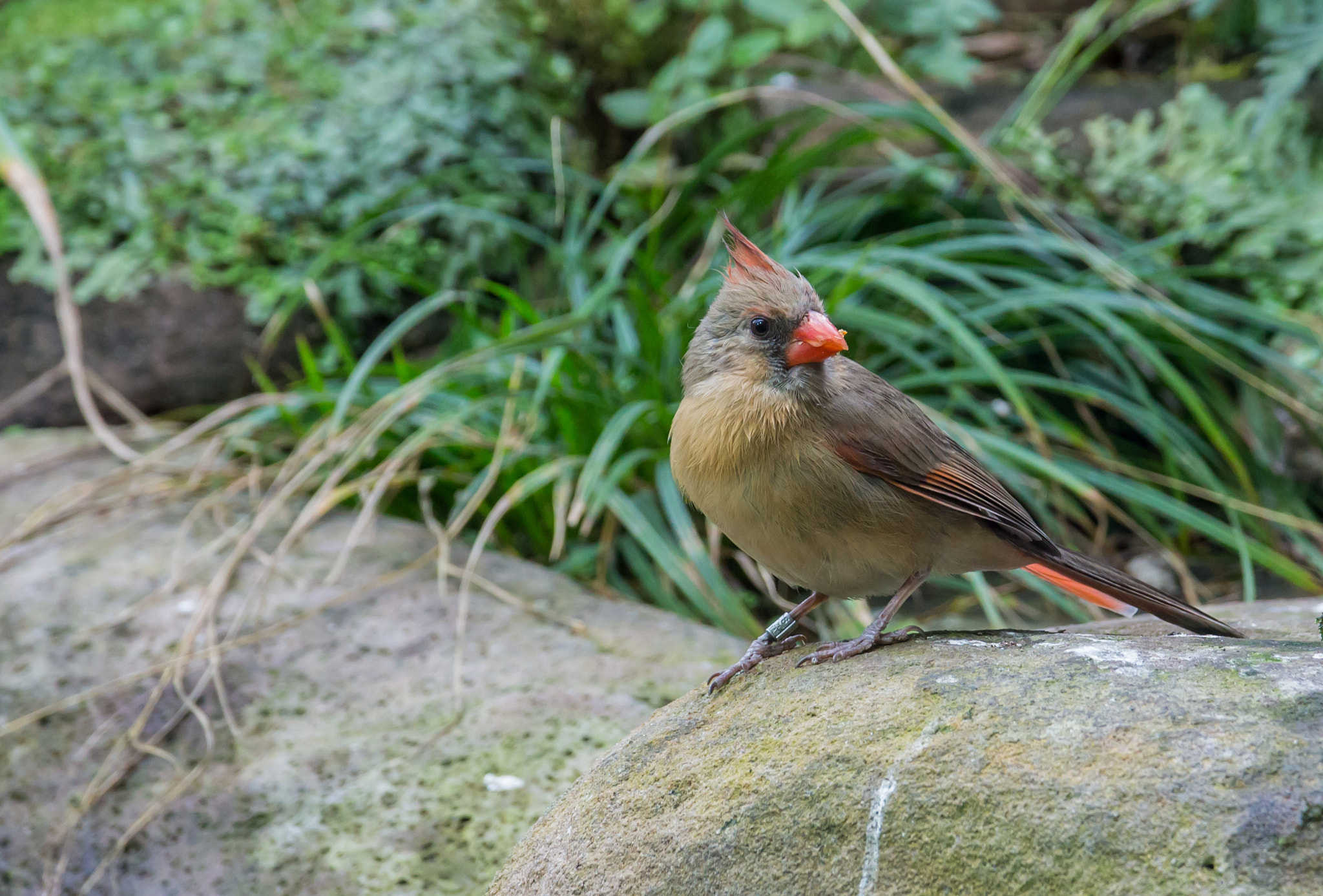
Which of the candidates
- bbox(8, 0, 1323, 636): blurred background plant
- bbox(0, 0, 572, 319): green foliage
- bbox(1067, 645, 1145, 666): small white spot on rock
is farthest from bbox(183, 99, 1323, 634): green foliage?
bbox(1067, 645, 1145, 666): small white spot on rock

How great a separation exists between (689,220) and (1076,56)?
2.14 meters

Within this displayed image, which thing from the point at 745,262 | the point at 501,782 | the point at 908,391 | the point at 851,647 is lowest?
the point at 501,782

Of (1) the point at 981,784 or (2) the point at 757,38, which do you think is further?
(2) the point at 757,38

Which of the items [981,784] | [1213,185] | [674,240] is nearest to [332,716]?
[981,784]

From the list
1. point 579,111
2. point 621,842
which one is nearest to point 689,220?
point 579,111

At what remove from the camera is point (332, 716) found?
2887 mm

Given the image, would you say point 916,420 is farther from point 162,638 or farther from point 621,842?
point 162,638

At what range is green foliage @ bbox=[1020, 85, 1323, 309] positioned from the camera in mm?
3869

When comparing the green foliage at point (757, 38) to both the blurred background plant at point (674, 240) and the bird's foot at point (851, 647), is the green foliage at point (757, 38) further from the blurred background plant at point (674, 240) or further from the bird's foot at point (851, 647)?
the bird's foot at point (851, 647)

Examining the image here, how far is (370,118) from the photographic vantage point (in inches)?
193

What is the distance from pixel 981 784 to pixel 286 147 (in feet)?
13.9

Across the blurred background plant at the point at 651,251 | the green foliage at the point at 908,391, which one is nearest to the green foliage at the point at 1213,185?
the blurred background plant at the point at 651,251

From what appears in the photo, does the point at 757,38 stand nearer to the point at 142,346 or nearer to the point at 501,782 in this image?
the point at 142,346

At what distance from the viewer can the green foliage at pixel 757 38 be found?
4.49 metres
